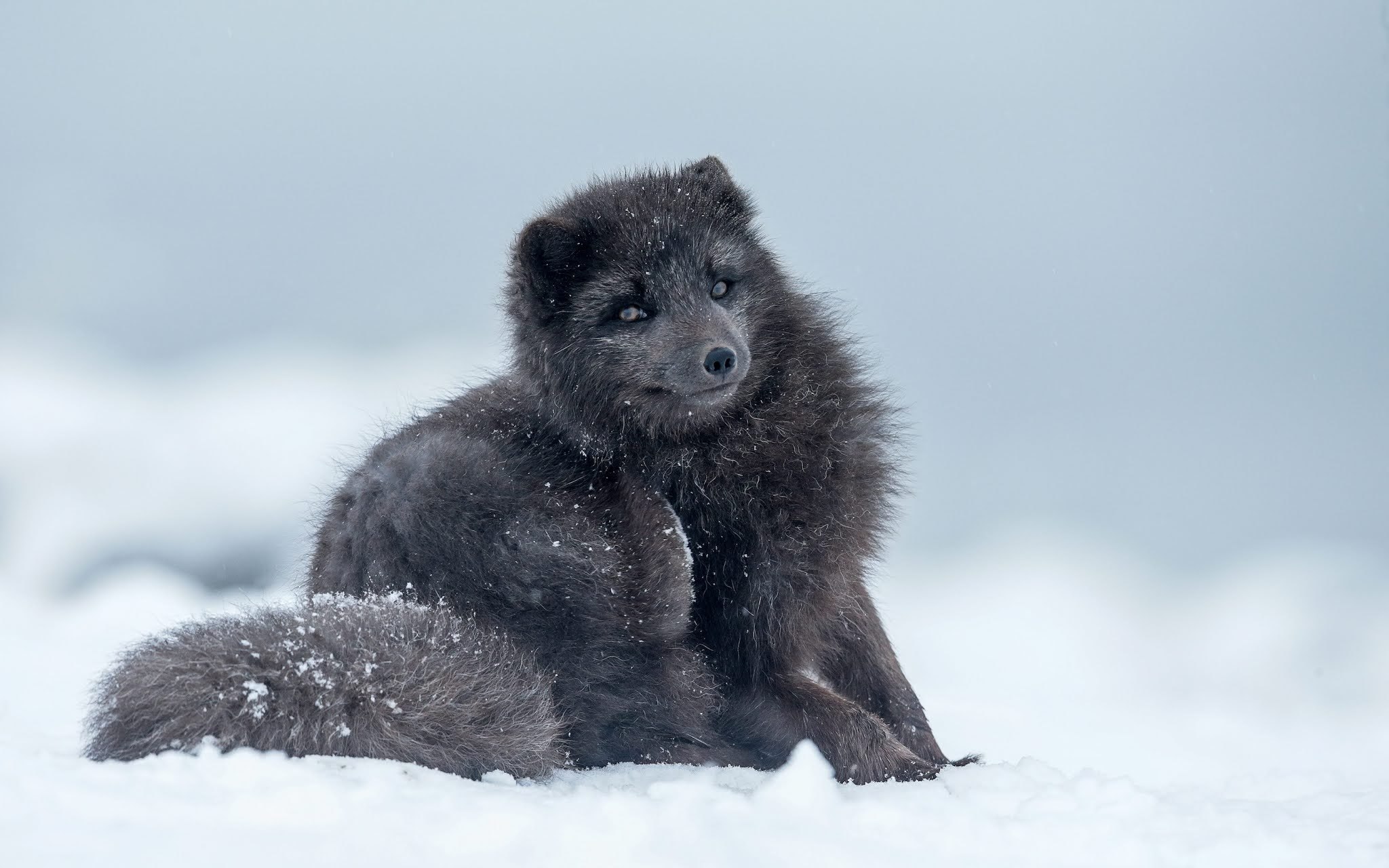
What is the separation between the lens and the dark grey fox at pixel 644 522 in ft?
14.3

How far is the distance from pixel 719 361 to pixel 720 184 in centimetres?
123

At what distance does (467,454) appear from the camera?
459 centimetres

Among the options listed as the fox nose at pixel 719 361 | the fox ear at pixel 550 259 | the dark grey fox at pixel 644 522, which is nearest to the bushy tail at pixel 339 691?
the dark grey fox at pixel 644 522

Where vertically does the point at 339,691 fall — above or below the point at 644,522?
below

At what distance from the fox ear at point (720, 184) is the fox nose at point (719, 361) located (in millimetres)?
1083

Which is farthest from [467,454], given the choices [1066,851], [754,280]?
[1066,851]

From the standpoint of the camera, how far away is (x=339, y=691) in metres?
3.78

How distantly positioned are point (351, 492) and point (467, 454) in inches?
22.2

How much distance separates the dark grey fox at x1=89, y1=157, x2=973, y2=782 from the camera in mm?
4348

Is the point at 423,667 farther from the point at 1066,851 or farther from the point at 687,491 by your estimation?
the point at 1066,851

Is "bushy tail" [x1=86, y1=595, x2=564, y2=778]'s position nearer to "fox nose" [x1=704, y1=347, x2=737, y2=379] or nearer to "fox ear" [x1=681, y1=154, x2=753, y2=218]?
"fox nose" [x1=704, y1=347, x2=737, y2=379]

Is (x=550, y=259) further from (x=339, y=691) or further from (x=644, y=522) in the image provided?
(x=339, y=691)

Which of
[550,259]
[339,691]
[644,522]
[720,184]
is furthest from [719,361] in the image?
[339,691]

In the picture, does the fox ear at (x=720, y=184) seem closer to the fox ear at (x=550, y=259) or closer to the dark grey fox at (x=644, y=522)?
the dark grey fox at (x=644, y=522)
